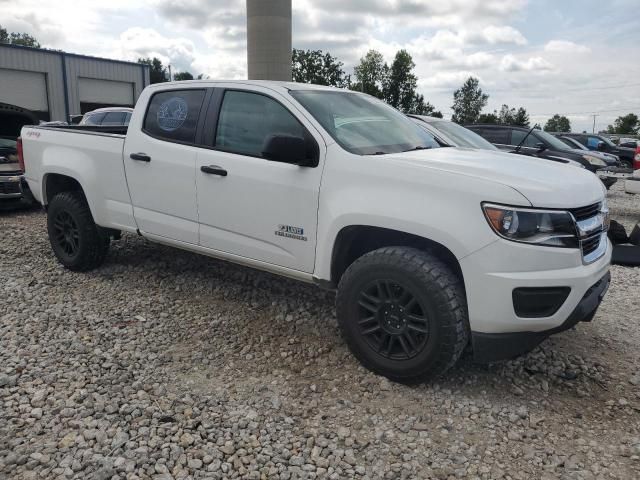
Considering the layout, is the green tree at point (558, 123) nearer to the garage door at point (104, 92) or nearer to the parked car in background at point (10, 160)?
the garage door at point (104, 92)

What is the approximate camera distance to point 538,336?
3049mm

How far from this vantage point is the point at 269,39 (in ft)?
68.5

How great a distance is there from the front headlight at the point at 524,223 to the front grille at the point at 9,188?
7928 mm

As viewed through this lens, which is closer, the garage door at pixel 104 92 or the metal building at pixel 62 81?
the metal building at pixel 62 81

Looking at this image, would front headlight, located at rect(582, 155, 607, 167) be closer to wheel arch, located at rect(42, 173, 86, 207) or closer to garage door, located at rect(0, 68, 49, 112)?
wheel arch, located at rect(42, 173, 86, 207)

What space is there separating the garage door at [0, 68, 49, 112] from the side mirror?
28.6 m

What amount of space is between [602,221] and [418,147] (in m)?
1.33

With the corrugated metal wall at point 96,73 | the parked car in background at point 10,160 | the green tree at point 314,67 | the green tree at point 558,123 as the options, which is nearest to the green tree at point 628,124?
the green tree at point 558,123

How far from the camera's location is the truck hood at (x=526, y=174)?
2936mm

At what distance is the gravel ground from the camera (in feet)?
8.75

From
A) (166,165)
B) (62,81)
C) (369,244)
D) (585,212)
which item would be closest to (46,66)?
(62,81)

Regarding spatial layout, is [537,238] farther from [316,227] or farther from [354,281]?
[316,227]

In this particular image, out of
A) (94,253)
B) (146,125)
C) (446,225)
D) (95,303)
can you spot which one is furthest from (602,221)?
(94,253)

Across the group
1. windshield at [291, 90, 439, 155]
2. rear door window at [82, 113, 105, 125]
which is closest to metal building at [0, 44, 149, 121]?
rear door window at [82, 113, 105, 125]
